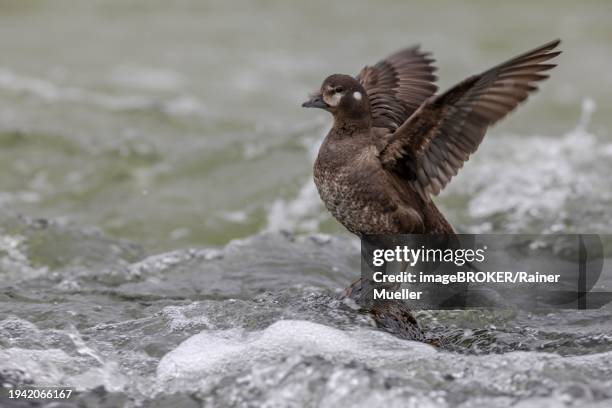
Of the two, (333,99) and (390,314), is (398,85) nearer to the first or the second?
(333,99)

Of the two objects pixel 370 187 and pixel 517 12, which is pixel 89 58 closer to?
pixel 517 12

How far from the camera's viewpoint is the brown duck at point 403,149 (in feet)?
15.5

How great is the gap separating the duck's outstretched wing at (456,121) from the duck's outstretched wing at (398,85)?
0.53 metres

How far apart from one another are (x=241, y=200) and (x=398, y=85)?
11.0ft

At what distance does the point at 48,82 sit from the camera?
12.3m

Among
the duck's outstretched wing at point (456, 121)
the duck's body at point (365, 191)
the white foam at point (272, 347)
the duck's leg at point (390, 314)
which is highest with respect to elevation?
the duck's outstretched wing at point (456, 121)

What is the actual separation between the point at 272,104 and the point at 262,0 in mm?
4272

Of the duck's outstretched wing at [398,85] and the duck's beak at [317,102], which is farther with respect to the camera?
the duck's outstretched wing at [398,85]

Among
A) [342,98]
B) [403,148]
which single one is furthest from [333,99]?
[403,148]

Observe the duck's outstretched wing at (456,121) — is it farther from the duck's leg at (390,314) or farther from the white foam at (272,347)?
the white foam at (272,347)

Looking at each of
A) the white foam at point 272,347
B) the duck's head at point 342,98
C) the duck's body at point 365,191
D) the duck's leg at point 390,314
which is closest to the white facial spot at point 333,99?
the duck's head at point 342,98

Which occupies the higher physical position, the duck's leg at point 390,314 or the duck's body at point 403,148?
the duck's body at point 403,148

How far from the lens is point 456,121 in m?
4.88

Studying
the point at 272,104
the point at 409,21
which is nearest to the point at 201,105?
the point at 272,104
